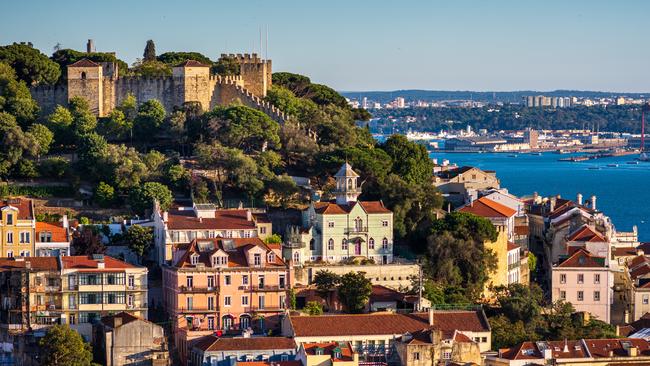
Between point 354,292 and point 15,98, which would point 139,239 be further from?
point 15,98

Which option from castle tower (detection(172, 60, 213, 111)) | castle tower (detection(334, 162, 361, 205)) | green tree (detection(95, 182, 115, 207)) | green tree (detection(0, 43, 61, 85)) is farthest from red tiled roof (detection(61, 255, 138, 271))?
green tree (detection(0, 43, 61, 85))

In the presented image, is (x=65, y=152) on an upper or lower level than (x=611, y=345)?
upper

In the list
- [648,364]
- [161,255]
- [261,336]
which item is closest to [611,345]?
[648,364]

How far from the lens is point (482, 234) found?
50750mm

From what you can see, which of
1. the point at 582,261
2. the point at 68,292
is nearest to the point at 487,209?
the point at 582,261

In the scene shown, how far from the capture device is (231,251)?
4562cm

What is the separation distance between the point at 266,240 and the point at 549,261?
1088 centimetres

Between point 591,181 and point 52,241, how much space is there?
8455 centimetres

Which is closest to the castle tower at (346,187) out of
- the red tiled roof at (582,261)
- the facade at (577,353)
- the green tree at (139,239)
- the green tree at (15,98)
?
the green tree at (139,239)

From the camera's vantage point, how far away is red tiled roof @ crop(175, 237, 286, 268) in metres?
45.0

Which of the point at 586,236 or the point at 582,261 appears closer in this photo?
the point at 582,261

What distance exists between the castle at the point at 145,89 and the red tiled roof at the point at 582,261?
12642mm

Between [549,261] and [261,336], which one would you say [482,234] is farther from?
[261,336]

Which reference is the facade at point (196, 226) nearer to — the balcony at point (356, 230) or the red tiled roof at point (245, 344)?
the balcony at point (356, 230)
